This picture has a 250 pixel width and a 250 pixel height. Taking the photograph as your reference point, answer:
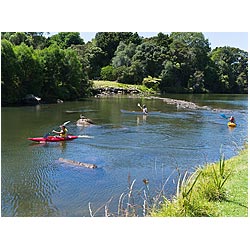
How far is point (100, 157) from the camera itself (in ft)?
42.0

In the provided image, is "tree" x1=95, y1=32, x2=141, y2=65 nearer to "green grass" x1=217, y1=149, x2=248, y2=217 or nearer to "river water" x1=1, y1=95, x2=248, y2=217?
"river water" x1=1, y1=95, x2=248, y2=217

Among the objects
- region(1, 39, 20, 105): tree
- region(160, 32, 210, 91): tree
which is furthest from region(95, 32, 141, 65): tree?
region(1, 39, 20, 105): tree

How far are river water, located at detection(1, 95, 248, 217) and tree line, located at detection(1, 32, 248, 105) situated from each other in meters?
7.97

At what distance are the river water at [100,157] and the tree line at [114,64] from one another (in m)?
7.97

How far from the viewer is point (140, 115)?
80.5 feet

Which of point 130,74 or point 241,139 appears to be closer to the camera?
point 241,139

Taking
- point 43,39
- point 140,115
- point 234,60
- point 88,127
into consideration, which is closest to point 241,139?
point 88,127

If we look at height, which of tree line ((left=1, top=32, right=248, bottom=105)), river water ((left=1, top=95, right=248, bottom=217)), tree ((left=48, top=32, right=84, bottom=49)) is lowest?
river water ((left=1, top=95, right=248, bottom=217))

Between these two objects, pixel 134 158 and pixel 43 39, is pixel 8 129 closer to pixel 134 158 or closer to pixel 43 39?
pixel 134 158

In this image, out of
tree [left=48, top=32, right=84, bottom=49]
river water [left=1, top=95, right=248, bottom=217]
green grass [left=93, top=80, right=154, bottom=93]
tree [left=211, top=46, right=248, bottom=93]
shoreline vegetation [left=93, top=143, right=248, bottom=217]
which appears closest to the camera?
shoreline vegetation [left=93, top=143, right=248, bottom=217]

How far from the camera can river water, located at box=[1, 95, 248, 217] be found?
8.87 metres

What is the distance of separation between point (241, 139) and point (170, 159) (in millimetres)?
5380

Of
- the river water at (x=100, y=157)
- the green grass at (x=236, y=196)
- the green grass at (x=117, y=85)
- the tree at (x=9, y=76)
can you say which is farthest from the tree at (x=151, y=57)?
the green grass at (x=236, y=196)

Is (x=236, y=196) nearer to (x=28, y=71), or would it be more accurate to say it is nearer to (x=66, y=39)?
(x=28, y=71)
